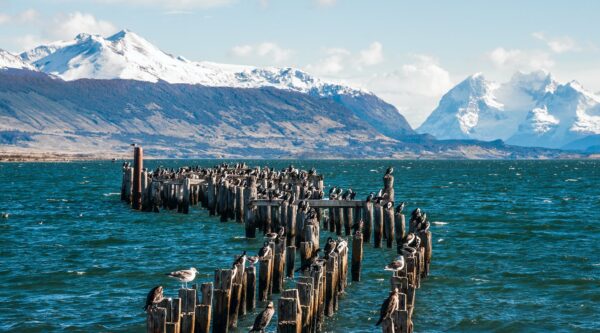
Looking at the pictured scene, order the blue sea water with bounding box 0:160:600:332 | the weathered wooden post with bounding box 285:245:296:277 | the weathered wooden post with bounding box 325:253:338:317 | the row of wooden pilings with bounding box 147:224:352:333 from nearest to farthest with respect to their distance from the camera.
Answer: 1. the row of wooden pilings with bounding box 147:224:352:333
2. the weathered wooden post with bounding box 325:253:338:317
3. the blue sea water with bounding box 0:160:600:332
4. the weathered wooden post with bounding box 285:245:296:277

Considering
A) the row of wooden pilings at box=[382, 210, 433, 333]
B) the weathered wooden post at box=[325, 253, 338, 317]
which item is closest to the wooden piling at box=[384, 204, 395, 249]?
the row of wooden pilings at box=[382, 210, 433, 333]

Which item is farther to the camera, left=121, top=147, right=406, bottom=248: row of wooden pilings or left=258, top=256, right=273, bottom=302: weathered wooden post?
left=121, top=147, right=406, bottom=248: row of wooden pilings

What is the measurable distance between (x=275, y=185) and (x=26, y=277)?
25052 mm

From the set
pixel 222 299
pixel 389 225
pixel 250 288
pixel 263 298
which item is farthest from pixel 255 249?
pixel 222 299

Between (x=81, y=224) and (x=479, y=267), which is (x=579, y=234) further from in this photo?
(x=81, y=224)

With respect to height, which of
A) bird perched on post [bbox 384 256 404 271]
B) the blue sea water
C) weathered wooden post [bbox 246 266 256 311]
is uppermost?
bird perched on post [bbox 384 256 404 271]

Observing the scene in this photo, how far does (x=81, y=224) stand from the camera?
1948 inches

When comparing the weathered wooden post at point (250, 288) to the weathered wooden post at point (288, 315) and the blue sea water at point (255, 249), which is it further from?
the weathered wooden post at point (288, 315)

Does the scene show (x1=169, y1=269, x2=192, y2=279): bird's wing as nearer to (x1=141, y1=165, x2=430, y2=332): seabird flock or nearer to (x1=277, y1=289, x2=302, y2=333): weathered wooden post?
(x1=141, y1=165, x2=430, y2=332): seabird flock

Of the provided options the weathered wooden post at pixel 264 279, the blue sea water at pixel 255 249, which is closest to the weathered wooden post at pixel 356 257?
the blue sea water at pixel 255 249

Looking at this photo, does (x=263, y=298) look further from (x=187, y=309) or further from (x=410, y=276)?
(x=187, y=309)

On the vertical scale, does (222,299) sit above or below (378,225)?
below

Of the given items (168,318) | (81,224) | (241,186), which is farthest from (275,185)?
(168,318)

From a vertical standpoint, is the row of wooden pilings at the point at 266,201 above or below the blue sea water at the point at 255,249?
above
